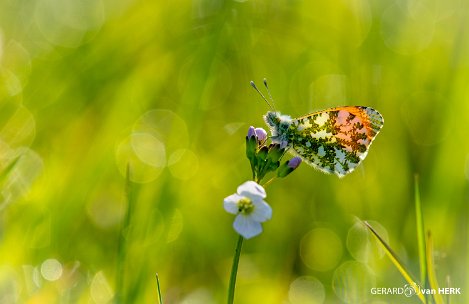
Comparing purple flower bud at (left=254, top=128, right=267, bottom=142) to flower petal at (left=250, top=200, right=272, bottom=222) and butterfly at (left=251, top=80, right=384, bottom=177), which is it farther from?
flower petal at (left=250, top=200, right=272, bottom=222)

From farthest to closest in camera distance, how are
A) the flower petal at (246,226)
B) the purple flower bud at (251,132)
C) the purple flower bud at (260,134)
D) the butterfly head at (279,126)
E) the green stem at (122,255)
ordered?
the butterfly head at (279,126), the purple flower bud at (260,134), the purple flower bud at (251,132), the green stem at (122,255), the flower petal at (246,226)

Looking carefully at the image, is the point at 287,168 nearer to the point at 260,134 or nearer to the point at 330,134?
the point at 260,134

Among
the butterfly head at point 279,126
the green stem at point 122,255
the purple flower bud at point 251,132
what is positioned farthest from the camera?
the butterfly head at point 279,126

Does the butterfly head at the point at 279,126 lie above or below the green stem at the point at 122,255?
above

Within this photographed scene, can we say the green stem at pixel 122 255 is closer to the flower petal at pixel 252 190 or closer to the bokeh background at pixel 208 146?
the bokeh background at pixel 208 146

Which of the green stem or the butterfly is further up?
the butterfly
